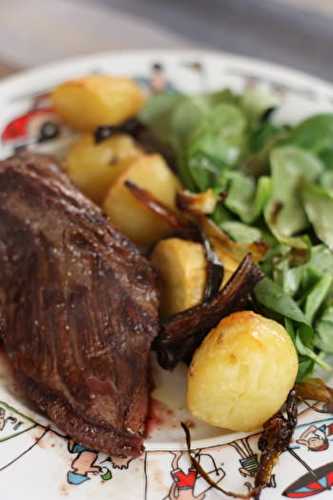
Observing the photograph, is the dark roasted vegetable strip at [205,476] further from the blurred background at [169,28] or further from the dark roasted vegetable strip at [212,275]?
the blurred background at [169,28]

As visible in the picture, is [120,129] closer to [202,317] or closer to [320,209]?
[320,209]

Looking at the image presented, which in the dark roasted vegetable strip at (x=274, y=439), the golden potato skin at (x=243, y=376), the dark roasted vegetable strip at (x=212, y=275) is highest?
the dark roasted vegetable strip at (x=212, y=275)

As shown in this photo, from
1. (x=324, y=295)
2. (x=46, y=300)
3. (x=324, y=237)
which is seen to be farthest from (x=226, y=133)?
(x=46, y=300)

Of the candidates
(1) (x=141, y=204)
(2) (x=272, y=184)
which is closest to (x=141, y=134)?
(1) (x=141, y=204)

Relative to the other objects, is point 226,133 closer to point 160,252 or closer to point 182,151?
point 182,151

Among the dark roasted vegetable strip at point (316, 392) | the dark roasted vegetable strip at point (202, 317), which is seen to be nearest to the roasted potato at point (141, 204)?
the dark roasted vegetable strip at point (202, 317)

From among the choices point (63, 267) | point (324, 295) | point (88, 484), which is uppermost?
→ point (63, 267)
